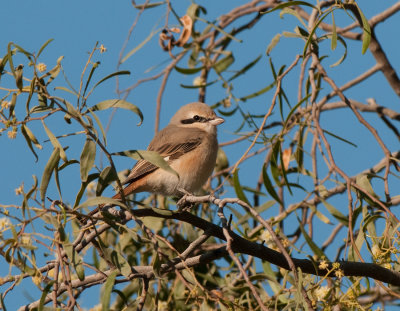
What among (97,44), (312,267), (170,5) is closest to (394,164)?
(312,267)

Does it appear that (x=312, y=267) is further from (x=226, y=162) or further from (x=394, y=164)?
(x=226, y=162)

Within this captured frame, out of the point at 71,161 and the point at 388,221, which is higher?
the point at 71,161

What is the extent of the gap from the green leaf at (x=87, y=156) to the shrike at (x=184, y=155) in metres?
1.44

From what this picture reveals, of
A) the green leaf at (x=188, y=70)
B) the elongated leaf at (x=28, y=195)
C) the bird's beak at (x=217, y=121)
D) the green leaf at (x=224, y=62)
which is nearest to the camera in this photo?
the elongated leaf at (x=28, y=195)

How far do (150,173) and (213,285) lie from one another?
2.35 feet

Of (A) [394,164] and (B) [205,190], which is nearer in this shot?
(A) [394,164]

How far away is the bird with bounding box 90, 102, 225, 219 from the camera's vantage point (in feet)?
12.0

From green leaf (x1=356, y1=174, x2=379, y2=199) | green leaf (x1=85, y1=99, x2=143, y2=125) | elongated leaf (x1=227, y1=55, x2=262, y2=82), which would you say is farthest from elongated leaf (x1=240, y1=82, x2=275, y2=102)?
green leaf (x1=85, y1=99, x2=143, y2=125)

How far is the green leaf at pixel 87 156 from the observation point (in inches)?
83.0

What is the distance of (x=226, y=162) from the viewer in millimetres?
4266

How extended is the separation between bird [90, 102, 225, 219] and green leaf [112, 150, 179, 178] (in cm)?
135

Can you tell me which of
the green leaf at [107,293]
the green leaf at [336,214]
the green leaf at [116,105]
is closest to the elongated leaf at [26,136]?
the green leaf at [116,105]

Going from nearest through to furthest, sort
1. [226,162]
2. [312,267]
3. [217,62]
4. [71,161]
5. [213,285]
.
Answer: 1. [71,161]
2. [312,267]
3. [213,285]
4. [217,62]
5. [226,162]

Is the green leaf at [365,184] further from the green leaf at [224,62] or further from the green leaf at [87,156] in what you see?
the green leaf at [87,156]
